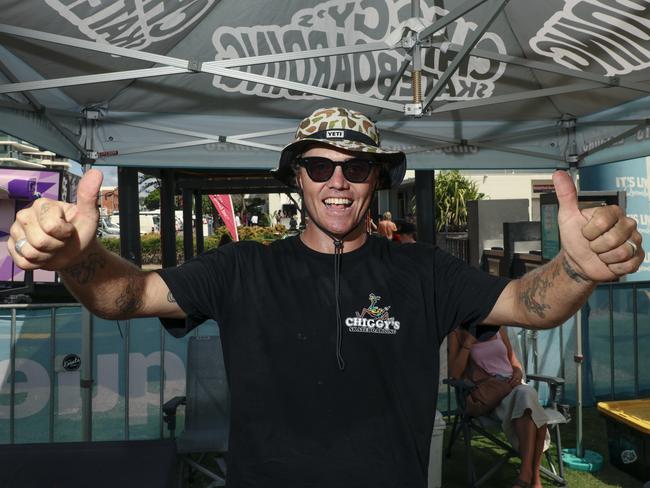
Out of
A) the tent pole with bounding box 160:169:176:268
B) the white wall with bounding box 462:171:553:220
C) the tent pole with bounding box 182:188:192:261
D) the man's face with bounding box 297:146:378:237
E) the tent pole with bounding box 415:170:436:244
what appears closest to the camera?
the man's face with bounding box 297:146:378:237

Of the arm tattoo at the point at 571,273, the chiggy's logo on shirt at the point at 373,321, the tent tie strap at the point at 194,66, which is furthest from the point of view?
the tent tie strap at the point at 194,66

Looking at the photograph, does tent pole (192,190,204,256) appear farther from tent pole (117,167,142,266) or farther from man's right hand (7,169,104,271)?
man's right hand (7,169,104,271)

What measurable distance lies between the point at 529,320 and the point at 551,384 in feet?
10.3

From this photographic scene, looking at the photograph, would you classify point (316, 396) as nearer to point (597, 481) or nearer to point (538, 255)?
point (597, 481)

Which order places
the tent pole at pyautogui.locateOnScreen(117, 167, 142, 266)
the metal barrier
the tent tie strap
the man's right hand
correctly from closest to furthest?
the man's right hand → the tent tie strap → the metal barrier → the tent pole at pyautogui.locateOnScreen(117, 167, 142, 266)

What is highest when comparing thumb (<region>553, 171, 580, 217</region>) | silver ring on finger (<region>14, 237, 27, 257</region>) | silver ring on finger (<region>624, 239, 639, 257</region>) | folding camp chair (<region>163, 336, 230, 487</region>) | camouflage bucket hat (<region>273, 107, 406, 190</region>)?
camouflage bucket hat (<region>273, 107, 406, 190</region>)

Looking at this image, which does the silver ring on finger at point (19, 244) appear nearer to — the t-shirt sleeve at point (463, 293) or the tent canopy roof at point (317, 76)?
the t-shirt sleeve at point (463, 293)

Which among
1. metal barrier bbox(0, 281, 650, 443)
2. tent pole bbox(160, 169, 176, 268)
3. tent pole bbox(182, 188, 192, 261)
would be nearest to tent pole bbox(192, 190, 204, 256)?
tent pole bbox(182, 188, 192, 261)

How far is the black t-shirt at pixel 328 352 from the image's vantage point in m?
1.64

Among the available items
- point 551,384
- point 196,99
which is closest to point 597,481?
point 551,384

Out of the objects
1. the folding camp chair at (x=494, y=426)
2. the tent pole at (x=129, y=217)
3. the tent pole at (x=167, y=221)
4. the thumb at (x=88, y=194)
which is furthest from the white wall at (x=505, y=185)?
the thumb at (x=88, y=194)

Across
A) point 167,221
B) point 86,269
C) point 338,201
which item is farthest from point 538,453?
point 167,221

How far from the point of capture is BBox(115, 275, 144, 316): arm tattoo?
1605 mm

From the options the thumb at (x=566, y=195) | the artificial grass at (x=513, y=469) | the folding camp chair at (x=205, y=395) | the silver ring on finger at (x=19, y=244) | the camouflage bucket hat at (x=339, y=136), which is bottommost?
the artificial grass at (x=513, y=469)
